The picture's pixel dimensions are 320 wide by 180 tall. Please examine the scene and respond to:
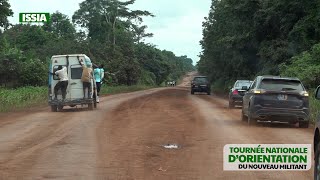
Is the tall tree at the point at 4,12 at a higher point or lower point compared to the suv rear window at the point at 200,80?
higher

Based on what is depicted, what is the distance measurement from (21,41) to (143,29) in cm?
3688

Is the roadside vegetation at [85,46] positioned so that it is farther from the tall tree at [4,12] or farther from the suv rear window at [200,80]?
the suv rear window at [200,80]

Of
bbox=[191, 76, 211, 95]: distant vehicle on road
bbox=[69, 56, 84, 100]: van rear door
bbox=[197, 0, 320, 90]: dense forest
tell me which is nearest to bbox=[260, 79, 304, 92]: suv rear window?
bbox=[69, 56, 84, 100]: van rear door

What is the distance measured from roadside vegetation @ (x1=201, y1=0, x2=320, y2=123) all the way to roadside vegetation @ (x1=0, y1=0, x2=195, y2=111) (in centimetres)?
1163

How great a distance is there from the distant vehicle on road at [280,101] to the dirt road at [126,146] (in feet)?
1.30

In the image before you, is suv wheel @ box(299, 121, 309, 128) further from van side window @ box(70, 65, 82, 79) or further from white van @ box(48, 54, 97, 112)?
van side window @ box(70, 65, 82, 79)

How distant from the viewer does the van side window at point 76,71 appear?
21.5 metres

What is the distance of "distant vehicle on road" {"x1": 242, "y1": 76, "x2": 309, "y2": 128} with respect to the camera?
15.6m

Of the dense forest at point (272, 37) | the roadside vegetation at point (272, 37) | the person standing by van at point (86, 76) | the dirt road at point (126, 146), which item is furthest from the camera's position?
the dense forest at point (272, 37)

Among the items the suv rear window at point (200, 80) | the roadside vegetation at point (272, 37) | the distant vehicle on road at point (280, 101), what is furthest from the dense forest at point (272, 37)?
the distant vehicle on road at point (280, 101)

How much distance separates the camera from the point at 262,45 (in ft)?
130

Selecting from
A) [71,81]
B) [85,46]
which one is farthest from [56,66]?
[85,46]

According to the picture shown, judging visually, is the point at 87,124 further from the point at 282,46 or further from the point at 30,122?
the point at 282,46

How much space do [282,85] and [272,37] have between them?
2553 cm
